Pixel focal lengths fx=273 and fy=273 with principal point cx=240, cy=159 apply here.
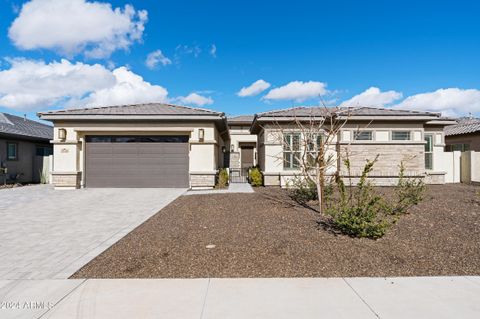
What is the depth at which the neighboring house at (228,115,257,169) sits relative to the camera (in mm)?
26889

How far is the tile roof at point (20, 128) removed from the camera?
17.5 metres

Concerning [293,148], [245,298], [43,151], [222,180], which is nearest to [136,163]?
[222,180]

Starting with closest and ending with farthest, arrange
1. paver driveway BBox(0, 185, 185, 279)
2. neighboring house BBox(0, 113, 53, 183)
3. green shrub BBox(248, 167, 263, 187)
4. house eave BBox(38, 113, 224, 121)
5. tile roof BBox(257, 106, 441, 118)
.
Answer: paver driveway BBox(0, 185, 185, 279) < house eave BBox(38, 113, 224, 121) < tile roof BBox(257, 106, 441, 118) < green shrub BBox(248, 167, 263, 187) < neighboring house BBox(0, 113, 53, 183)

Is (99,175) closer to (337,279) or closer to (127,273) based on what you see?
(127,273)

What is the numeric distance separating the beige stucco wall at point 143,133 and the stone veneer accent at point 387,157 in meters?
7.18

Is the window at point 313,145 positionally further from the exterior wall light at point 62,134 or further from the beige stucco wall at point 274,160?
the exterior wall light at point 62,134

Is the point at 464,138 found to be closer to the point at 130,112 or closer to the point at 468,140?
the point at 468,140

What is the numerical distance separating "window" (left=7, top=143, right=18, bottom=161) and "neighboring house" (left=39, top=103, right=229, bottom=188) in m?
6.08

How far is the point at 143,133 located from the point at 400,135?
1383 cm

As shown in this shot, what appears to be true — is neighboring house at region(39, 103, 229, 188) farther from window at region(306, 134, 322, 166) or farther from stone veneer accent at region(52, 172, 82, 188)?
window at region(306, 134, 322, 166)

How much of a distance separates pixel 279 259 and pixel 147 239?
2990mm

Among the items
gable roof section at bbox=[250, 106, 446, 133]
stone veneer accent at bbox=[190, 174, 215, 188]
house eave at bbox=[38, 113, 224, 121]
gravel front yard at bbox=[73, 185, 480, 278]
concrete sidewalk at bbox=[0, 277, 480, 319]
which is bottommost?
concrete sidewalk at bbox=[0, 277, 480, 319]

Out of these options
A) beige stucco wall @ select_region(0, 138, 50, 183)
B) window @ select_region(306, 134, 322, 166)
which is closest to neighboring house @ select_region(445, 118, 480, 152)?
window @ select_region(306, 134, 322, 166)

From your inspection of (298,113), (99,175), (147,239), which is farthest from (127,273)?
(298,113)
